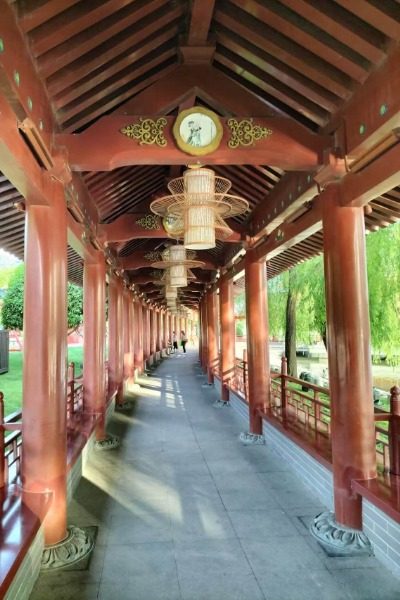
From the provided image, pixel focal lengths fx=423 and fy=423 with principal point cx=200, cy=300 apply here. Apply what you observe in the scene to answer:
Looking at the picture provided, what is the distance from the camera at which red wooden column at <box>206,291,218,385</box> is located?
49.9ft

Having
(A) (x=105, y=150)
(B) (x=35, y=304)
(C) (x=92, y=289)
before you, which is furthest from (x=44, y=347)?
(C) (x=92, y=289)

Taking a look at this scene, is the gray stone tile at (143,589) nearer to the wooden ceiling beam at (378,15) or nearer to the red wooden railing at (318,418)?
the red wooden railing at (318,418)

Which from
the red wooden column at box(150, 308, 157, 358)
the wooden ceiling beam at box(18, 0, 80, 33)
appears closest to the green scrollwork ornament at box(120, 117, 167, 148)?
the wooden ceiling beam at box(18, 0, 80, 33)

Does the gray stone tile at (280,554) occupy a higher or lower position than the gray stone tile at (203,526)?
lower

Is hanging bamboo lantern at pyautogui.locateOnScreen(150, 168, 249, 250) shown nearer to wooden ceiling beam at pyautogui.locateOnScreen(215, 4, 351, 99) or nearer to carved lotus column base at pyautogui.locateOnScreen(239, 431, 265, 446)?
wooden ceiling beam at pyautogui.locateOnScreen(215, 4, 351, 99)

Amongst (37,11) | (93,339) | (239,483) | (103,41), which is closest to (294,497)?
(239,483)

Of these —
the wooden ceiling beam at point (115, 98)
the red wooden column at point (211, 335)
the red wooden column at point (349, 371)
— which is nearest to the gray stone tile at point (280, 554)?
the red wooden column at point (349, 371)

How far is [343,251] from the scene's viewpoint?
13.9ft

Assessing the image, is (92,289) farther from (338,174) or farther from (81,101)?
(338,174)

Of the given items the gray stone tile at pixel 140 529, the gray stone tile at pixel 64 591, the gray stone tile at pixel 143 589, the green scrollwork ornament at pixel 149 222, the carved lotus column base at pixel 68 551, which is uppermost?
the green scrollwork ornament at pixel 149 222

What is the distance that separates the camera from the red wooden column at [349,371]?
4086 mm

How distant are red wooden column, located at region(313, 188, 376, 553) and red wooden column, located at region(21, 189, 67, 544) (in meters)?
2.60

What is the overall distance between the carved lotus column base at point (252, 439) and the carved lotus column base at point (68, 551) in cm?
390

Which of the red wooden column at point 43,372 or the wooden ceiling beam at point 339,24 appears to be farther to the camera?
the red wooden column at point 43,372
